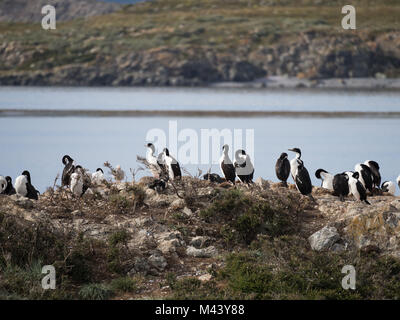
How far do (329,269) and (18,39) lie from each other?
342ft

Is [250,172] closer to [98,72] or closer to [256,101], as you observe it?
[256,101]

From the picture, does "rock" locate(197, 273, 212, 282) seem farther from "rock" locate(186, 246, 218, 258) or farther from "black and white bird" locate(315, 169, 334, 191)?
"black and white bird" locate(315, 169, 334, 191)

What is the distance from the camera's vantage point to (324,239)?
11.3 metres

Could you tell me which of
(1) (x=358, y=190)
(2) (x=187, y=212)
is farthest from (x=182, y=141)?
(2) (x=187, y=212)

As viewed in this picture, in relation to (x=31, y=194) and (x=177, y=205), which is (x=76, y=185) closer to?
(x=31, y=194)

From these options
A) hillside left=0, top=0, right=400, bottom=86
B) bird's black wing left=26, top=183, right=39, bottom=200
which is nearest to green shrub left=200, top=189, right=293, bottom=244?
bird's black wing left=26, top=183, right=39, bottom=200

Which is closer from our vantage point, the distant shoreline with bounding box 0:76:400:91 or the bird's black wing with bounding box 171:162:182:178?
the bird's black wing with bounding box 171:162:182:178

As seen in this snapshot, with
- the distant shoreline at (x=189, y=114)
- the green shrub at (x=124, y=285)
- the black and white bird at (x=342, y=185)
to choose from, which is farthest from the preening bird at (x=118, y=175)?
the distant shoreline at (x=189, y=114)

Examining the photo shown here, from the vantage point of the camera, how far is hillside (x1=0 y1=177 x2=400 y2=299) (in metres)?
10.1

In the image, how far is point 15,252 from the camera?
35.3 feet

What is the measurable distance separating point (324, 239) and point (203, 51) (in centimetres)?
8957

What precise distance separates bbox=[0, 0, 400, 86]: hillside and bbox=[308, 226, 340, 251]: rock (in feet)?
269

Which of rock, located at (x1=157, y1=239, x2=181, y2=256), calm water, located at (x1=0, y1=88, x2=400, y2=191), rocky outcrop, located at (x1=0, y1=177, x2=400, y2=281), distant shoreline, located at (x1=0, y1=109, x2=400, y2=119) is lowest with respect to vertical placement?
rock, located at (x1=157, y1=239, x2=181, y2=256)
